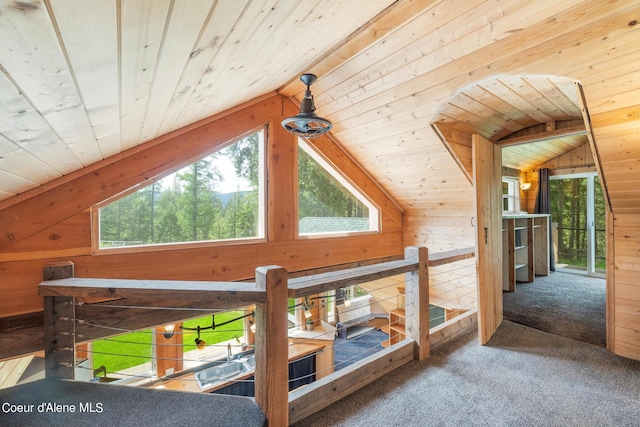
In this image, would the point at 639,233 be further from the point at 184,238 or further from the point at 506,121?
the point at 184,238

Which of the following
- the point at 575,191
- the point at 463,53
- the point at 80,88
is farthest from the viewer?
the point at 575,191

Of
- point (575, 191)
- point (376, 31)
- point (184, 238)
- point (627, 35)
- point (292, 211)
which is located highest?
point (376, 31)

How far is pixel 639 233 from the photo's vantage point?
2.31 metres

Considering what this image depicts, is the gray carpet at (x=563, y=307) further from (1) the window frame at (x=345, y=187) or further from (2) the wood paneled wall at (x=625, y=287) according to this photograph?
(1) the window frame at (x=345, y=187)

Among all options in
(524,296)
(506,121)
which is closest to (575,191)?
(524,296)

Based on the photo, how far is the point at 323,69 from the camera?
2604 millimetres

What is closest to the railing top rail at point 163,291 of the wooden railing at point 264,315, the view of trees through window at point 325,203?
the wooden railing at point 264,315

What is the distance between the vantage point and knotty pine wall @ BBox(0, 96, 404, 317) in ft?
7.45

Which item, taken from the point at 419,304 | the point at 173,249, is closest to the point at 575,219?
the point at 419,304

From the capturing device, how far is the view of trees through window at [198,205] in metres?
2.70

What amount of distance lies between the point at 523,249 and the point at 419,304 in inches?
163

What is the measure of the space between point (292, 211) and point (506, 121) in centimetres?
Result: 261

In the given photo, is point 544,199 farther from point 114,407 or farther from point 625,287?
point 114,407

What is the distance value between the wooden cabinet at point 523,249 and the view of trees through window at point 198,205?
3.84 metres
